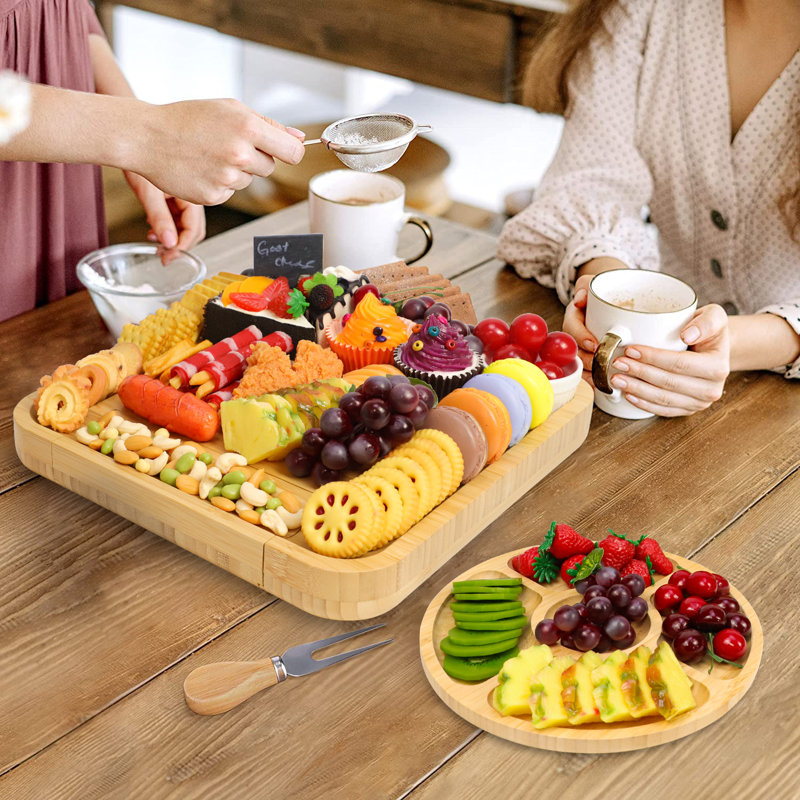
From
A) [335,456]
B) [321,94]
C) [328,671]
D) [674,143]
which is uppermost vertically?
[674,143]

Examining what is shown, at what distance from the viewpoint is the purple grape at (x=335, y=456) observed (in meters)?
1.05

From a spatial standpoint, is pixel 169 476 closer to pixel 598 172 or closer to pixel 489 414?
pixel 489 414

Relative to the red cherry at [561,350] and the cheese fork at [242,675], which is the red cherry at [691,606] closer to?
the cheese fork at [242,675]

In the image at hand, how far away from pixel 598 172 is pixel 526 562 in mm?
969

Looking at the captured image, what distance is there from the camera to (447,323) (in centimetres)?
127

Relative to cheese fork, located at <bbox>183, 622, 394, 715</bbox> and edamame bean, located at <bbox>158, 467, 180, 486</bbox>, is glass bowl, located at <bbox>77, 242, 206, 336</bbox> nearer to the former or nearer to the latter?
edamame bean, located at <bbox>158, 467, 180, 486</bbox>

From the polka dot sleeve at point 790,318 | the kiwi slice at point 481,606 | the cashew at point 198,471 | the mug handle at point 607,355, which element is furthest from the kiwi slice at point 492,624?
the polka dot sleeve at point 790,318

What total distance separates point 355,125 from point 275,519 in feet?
1.82

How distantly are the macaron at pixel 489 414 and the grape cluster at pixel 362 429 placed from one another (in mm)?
53

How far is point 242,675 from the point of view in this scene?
2.91 ft

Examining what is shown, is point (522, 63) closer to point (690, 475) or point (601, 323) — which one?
point (601, 323)

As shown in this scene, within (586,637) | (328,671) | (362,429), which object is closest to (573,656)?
(586,637)

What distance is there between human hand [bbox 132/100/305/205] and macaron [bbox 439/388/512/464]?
0.35 metres

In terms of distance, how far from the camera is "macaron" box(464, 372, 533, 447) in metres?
1.16
